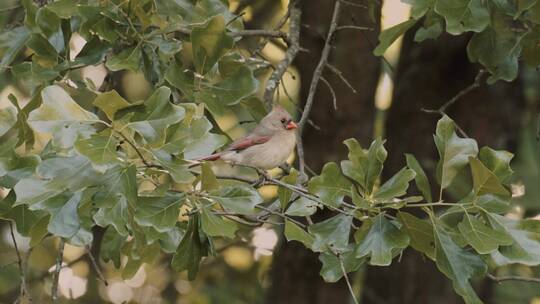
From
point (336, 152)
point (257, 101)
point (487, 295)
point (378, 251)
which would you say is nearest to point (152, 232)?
point (378, 251)

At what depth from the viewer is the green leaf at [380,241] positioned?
2785 millimetres

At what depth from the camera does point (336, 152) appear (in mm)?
5973

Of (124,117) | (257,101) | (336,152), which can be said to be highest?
(124,117)

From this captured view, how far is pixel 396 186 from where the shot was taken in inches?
111

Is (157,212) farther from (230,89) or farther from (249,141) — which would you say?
(249,141)

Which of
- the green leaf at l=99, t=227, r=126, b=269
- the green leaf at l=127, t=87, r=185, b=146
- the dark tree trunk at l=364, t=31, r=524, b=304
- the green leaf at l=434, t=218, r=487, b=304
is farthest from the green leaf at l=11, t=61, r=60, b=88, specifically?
the dark tree trunk at l=364, t=31, r=524, b=304

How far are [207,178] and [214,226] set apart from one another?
14 centimetres

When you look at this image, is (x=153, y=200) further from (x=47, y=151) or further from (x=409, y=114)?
(x=409, y=114)

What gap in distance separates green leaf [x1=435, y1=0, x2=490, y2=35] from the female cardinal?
963mm

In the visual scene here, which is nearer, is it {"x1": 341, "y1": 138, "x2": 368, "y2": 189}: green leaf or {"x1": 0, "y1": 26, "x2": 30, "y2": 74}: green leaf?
{"x1": 341, "y1": 138, "x2": 368, "y2": 189}: green leaf

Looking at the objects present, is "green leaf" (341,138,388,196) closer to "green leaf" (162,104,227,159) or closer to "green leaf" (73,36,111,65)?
"green leaf" (162,104,227,159)

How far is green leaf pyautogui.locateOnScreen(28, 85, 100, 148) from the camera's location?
2.55m

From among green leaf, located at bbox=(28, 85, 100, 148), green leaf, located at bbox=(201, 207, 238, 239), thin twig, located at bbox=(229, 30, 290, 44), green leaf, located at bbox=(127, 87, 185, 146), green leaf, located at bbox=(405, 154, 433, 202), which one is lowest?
thin twig, located at bbox=(229, 30, 290, 44)

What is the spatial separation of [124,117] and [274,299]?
3598 millimetres
